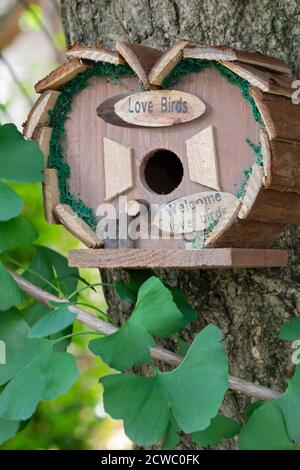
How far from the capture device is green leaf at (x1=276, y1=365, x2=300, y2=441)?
1279 mm

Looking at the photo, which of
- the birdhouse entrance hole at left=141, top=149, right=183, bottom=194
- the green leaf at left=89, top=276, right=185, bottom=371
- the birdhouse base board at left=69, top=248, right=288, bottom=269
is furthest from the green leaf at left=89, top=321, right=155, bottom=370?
the birdhouse entrance hole at left=141, top=149, right=183, bottom=194

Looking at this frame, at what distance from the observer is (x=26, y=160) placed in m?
1.46

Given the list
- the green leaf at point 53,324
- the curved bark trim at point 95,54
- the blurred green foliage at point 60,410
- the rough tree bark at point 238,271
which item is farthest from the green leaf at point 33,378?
the blurred green foliage at point 60,410

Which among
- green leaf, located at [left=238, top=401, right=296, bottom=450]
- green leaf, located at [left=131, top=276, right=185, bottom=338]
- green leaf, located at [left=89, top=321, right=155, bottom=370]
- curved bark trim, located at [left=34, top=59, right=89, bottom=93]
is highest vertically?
curved bark trim, located at [left=34, top=59, right=89, bottom=93]

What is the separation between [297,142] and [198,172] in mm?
187

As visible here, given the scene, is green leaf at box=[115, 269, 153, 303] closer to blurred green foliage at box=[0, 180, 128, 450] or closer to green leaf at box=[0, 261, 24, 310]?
green leaf at box=[0, 261, 24, 310]

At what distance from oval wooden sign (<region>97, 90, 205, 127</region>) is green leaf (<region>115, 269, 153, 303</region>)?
0.92 ft

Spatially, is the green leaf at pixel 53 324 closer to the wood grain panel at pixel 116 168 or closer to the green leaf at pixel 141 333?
the green leaf at pixel 141 333

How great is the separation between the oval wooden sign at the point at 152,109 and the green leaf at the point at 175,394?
38 centimetres

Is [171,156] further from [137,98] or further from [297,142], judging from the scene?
[297,142]

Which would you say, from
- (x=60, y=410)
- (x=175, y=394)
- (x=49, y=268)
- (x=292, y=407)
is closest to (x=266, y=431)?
(x=292, y=407)

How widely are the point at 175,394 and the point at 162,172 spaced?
0.52 meters

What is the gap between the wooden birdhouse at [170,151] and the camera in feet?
4.34

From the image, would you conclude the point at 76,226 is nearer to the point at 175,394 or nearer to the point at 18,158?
the point at 18,158
